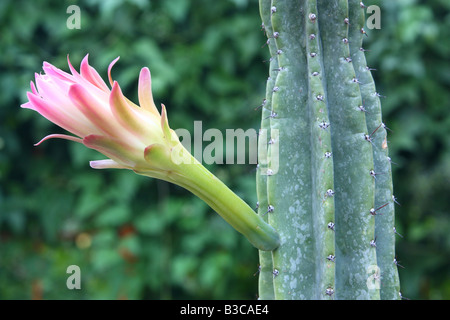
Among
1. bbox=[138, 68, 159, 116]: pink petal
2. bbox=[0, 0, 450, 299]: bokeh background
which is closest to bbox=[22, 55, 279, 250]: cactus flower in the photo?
bbox=[138, 68, 159, 116]: pink petal

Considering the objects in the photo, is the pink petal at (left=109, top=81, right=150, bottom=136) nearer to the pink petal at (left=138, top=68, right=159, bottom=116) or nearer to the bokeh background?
the pink petal at (left=138, top=68, right=159, bottom=116)

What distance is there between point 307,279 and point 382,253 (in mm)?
144

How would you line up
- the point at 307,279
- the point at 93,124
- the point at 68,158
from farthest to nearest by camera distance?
the point at 68,158 < the point at 307,279 < the point at 93,124

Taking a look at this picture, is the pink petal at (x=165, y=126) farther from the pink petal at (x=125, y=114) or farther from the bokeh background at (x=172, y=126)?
the bokeh background at (x=172, y=126)

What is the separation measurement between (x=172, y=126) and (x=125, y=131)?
4.18ft

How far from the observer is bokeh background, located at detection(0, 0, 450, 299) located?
1880mm

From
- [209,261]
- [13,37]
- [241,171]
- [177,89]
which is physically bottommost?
[209,261]

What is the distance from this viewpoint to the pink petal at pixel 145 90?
70 centimetres

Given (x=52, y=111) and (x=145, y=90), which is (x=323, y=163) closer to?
(x=145, y=90)

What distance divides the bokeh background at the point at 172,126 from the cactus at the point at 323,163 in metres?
1.08

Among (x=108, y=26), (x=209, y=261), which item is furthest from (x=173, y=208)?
(x=108, y=26)

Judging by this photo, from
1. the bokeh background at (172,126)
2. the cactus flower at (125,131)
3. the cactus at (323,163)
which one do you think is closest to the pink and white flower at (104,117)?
the cactus flower at (125,131)

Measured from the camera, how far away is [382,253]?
2.67ft

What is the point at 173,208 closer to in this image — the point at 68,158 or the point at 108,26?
the point at 68,158
